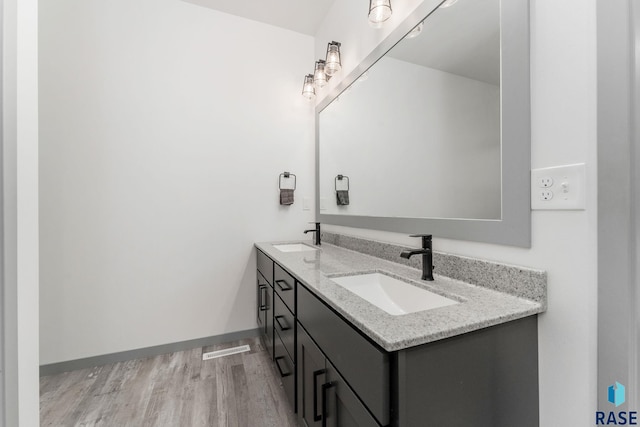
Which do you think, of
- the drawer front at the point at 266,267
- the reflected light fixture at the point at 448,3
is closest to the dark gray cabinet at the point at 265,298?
the drawer front at the point at 266,267

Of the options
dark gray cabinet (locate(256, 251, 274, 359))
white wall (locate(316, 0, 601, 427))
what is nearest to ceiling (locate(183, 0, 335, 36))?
white wall (locate(316, 0, 601, 427))

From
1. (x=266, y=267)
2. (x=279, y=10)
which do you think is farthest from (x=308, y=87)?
(x=266, y=267)

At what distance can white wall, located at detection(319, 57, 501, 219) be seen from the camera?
1011 millimetres

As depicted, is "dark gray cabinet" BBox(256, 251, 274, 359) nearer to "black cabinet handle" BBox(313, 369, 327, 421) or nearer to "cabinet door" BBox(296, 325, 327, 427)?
"cabinet door" BBox(296, 325, 327, 427)

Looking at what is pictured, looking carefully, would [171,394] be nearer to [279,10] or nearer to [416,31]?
[416,31]

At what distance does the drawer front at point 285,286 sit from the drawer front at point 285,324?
0.15 ft

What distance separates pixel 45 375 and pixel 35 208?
4.76 feet

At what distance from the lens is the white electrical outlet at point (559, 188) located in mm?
735

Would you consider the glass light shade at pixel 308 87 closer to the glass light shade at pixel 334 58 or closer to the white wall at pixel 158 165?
the white wall at pixel 158 165

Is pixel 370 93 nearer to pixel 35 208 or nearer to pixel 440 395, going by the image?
pixel 440 395

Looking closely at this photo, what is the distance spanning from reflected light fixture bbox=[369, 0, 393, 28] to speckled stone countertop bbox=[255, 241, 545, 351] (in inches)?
50.9

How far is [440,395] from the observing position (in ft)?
2.16

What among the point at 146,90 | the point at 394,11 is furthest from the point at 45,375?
the point at 394,11
